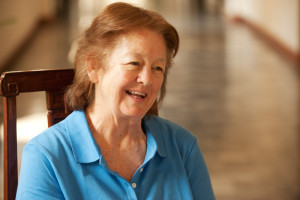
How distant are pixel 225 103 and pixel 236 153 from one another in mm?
1474

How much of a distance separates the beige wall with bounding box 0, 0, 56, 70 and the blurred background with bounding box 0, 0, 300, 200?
18 millimetres

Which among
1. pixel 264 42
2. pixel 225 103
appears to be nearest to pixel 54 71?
pixel 225 103

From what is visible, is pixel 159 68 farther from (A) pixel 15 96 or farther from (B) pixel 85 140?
(A) pixel 15 96

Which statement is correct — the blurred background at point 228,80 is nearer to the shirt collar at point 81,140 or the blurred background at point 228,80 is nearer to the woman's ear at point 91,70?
the woman's ear at point 91,70

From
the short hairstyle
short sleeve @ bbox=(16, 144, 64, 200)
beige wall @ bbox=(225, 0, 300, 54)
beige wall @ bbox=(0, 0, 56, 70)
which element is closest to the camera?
short sleeve @ bbox=(16, 144, 64, 200)

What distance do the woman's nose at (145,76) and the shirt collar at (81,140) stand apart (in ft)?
0.74

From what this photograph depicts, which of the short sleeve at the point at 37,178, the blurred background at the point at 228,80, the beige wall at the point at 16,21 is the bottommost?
the blurred background at the point at 228,80

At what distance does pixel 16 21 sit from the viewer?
26.9 ft

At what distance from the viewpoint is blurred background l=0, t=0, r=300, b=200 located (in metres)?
3.96

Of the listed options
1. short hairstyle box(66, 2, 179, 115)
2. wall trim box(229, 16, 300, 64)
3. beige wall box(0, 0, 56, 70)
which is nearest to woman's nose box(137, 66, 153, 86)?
short hairstyle box(66, 2, 179, 115)

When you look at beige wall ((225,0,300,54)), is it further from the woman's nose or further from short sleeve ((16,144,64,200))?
short sleeve ((16,144,64,200))

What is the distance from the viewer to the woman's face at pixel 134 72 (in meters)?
1.47

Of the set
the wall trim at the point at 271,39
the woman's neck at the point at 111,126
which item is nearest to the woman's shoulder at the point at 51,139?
the woman's neck at the point at 111,126

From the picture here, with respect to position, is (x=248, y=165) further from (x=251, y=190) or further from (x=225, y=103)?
(x=225, y=103)
